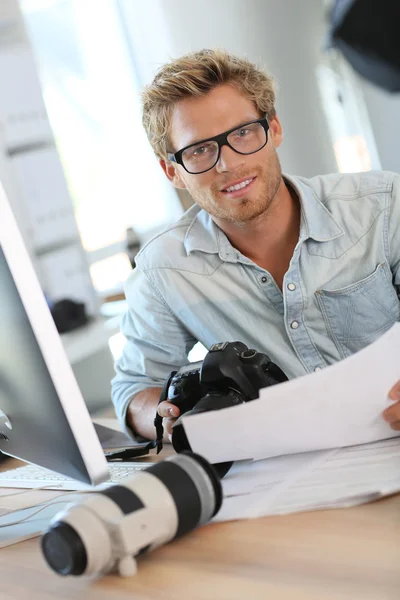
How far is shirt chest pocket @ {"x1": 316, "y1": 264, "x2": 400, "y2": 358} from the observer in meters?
1.56

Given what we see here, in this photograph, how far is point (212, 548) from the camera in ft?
→ 2.84

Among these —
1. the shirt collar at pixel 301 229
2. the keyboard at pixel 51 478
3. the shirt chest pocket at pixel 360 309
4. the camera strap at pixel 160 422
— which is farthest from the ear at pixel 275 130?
Answer: the keyboard at pixel 51 478

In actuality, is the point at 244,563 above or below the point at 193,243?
below

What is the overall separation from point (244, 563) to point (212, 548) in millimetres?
63

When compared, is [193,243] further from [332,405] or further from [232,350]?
[332,405]

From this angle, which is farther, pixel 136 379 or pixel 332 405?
pixel 136 379

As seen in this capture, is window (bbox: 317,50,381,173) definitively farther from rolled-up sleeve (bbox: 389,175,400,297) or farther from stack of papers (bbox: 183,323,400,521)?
stack of papers (bbox: 183,323,400,521)

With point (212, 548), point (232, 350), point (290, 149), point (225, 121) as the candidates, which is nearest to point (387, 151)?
point (290, 149)

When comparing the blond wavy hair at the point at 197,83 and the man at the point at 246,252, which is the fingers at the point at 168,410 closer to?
the man at the point at 246,252

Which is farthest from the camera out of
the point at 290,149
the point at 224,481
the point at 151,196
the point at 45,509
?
the point at 290,149

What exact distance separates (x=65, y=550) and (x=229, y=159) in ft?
3.33

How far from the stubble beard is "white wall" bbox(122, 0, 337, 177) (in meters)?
2.40

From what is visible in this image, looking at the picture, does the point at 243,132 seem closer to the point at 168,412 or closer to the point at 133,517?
the point at 168,412

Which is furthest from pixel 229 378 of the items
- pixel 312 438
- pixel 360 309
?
pixel 360 309
